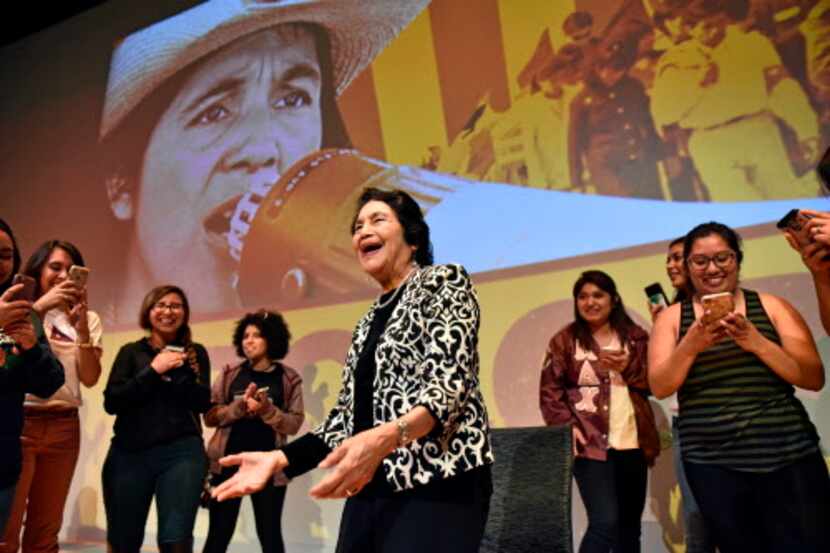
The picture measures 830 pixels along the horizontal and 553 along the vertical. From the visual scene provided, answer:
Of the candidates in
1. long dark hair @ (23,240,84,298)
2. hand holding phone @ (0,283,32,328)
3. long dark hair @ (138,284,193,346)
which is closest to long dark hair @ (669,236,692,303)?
long dark hair @ (138,284,193,346)

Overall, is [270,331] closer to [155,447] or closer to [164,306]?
[164,306]

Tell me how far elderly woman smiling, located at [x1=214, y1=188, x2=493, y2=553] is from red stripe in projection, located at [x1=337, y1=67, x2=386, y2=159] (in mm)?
3185

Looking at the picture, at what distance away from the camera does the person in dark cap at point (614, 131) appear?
3.83m

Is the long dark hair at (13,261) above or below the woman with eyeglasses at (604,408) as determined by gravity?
above

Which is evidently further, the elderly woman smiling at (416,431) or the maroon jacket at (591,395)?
the maroon jacket at (591,395)

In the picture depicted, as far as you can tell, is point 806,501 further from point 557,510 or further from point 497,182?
point 497,182

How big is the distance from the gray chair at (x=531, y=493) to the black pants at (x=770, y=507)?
0.45m

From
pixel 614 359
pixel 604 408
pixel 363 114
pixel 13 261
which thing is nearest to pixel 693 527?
pixel 604 408

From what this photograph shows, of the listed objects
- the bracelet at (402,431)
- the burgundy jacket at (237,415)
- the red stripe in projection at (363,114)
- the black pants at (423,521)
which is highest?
the red stripe in projection at (363,114)

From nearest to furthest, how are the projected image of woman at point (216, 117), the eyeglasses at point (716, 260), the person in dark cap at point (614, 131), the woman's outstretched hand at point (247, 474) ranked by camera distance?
the woman's outstretched hand at point (247, 474)
the eyeglasses at point (716, 260)
the person in dark cap at point (614, 131)
the projected image of woman at point (216, 117)

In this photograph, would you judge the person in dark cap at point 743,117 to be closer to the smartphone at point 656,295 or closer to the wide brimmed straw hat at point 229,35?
the smartphone at point 656,295

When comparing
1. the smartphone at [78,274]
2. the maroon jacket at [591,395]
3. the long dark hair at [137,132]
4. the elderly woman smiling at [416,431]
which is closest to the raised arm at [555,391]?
the maroon jacket at [591,395]

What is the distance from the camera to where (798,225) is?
2.14m

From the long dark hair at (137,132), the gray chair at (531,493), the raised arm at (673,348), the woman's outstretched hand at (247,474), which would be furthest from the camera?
the long dark hair at (137,132)
